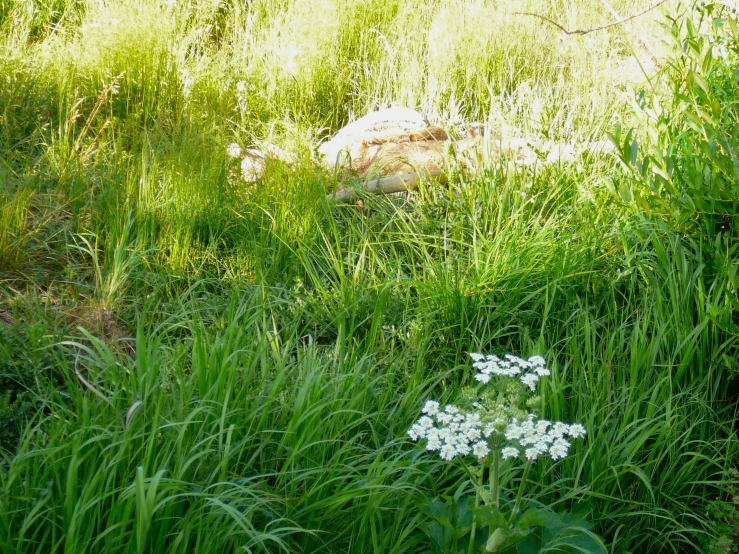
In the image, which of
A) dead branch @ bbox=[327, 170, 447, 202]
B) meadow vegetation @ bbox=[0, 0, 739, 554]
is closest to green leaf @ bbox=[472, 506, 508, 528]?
meadow vegetation @ bbox=[0, 0, 739, 554]

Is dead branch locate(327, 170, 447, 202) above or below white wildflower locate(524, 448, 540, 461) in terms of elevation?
below

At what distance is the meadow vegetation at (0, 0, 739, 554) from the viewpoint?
2059 mm

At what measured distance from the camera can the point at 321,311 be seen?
3100 mm

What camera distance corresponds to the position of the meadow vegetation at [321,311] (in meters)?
2.06

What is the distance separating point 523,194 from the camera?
3.50m

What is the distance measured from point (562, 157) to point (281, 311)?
5.78 feet

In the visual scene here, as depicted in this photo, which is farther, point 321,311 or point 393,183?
point 393,183

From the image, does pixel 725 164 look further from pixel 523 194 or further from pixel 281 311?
pixel 281 311

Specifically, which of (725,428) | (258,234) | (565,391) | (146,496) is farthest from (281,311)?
(725,428)

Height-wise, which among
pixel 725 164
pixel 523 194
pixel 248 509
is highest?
pixel 725 164

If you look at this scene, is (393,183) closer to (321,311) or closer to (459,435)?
(321,311)

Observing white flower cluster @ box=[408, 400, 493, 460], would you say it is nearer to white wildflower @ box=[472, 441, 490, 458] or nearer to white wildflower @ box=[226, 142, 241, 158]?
white wildflower @ box=[472, 441, 490, 458]

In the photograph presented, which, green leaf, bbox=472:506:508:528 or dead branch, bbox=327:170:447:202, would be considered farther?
dead branch, bbox=327:170:447:202

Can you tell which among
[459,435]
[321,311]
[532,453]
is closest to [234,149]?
[321,311]
